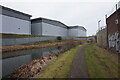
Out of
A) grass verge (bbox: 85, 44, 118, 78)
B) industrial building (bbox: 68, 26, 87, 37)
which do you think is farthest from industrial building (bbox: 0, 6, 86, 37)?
grass verge (bbox: 85, 44, 118, 78)

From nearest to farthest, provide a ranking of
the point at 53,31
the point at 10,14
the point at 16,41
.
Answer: the point at 16,41
the point at 10,14
the point at 53,31

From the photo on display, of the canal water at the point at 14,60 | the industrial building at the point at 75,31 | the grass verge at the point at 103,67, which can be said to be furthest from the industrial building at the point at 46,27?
the grass verge at the point at 103,67

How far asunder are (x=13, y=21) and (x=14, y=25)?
1.47 meters

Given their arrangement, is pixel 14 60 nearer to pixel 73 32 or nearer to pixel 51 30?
pixel 51 30

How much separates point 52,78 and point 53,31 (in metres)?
41.0

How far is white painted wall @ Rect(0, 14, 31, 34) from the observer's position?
2810 centimetres

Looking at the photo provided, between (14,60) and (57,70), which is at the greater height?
(57,70)

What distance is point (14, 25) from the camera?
3139 centimetres

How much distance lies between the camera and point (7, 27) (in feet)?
93.8

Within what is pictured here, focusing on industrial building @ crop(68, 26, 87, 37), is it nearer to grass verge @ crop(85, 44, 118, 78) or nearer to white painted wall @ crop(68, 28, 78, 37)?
white painted wall @ crop(68, 28, 78, 37)

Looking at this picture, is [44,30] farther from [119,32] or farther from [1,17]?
[119,32]

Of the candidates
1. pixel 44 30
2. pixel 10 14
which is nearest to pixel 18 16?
pixel 10 14

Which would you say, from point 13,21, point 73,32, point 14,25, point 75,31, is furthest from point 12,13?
point 75,31

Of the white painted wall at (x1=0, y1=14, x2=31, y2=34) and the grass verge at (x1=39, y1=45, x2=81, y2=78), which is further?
the white painted wall at (x1=0, y1=14, x2=31, y2=34)
